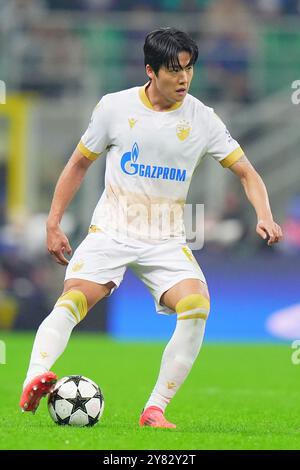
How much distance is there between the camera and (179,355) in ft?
22.8

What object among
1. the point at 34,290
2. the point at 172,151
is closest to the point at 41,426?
the point at 172,151

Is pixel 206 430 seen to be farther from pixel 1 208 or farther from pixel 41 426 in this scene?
pixel 1 208

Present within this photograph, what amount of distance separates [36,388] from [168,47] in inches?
82.8

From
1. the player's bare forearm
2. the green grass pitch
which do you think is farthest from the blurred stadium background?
the player's bare forearm

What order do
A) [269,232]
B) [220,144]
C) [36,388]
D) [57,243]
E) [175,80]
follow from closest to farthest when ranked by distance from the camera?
1. [36,388]
2. [269,232]
3. [175,80]
4. [57,243]
5. [220,144]

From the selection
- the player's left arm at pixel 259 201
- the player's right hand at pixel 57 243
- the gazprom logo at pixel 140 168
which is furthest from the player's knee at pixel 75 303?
the player's left arm at pixel 259 201

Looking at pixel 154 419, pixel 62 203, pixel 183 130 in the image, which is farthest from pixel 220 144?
pixel 154 419

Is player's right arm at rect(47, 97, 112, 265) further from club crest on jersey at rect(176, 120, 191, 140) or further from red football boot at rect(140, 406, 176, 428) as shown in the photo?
red football boot at rect(140, 406, 176, 428)

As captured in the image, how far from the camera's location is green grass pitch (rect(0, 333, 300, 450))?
625cm

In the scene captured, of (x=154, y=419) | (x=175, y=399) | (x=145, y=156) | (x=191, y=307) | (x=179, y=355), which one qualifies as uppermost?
(x=145, y=156)

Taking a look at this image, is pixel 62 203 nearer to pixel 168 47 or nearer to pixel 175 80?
pixel 175 80

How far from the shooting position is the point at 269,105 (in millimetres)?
20656

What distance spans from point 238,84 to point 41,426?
1420cm

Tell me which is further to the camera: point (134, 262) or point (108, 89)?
point (108, 89)
